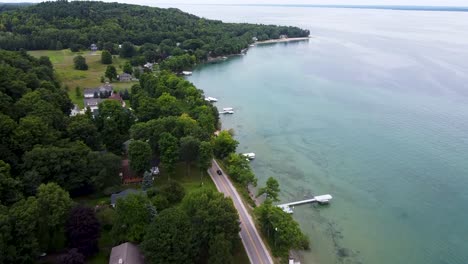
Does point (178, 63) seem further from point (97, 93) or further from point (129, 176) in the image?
point (129, 176)

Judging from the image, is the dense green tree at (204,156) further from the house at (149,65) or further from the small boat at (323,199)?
the house at (149,65)

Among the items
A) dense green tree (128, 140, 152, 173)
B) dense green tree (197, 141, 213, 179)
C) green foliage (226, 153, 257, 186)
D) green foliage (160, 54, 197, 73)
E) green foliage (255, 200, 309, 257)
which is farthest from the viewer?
green foliage (160, 54, 197, 73)

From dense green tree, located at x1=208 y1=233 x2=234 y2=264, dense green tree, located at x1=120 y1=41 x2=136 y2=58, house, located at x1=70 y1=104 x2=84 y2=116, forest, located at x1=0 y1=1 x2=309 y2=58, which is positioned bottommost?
dense green tree, located at x1=208 y1=233 x2=234 y2=264

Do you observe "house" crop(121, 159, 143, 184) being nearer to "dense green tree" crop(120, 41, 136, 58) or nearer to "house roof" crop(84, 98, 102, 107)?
"house roof" crop(84, 98, 102, 107)

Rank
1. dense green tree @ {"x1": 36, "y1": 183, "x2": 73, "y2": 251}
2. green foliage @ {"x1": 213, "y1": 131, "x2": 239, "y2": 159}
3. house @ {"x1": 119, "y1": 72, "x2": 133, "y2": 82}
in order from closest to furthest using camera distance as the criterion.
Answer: dense green tree @ {"x1": 36, "y1": 183, "x2": 73, "y2": 251} < green foliage @ {"x1": 213, "y1": 131, "x2": 239, "y2": 159} < house @ {"x1": 119, "y1": 72, "x2": 133, "y2": 82}

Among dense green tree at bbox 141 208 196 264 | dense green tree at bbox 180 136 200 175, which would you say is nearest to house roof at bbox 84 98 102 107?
dense green tree at bbox 180 136 200 175

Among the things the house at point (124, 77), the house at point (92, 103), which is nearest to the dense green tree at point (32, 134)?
the house at point (92, 103)

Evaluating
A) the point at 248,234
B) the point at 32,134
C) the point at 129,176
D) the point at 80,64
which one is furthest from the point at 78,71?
the point at 248,234
